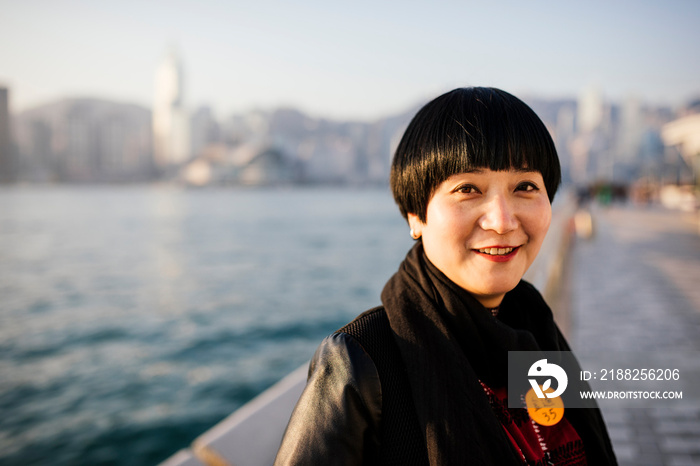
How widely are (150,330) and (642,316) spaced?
10.1 meters

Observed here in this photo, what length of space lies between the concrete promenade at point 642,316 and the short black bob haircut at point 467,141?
2255 mm

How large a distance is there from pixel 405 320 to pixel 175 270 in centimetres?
2009

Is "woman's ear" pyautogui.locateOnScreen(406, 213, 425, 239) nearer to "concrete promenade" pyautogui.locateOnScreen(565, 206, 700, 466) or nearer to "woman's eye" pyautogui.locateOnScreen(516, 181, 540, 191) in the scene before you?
"woman's eye" pyautogui.locateOnScreen(516, 181, 540, 191)

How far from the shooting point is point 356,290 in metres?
15.9

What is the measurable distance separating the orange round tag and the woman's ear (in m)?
0.43

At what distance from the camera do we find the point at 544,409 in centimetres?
108

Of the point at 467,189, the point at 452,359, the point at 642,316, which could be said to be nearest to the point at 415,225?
the point at 467,189

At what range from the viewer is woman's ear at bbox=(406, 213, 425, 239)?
107 centimetres

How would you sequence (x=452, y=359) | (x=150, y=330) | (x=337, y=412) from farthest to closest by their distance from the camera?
(x=150, y=330) → (x=452, y=359) → (x=337, y=412)

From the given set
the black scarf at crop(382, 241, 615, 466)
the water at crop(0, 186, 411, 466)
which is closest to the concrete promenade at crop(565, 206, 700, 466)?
the black scarf at crop(382, 241, 615, 466)

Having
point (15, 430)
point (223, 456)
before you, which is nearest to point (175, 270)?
point (15, 430)

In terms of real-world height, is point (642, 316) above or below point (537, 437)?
below

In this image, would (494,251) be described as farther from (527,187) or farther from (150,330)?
(150,330)

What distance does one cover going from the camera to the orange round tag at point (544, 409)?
1043 millimetres
